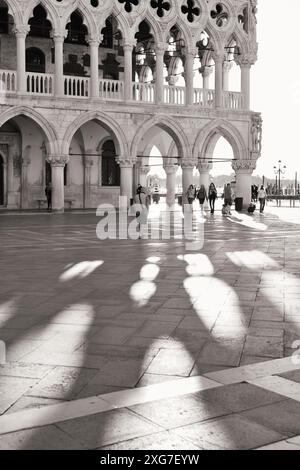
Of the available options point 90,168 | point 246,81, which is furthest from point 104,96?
point 246,81

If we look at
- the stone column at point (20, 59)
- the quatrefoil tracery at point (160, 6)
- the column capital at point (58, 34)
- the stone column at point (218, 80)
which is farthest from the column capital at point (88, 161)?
the quatrefoil tracery at point (160, 6)

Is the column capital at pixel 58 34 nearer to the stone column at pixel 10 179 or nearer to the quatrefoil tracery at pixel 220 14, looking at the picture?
the stone column at pixel 10 179

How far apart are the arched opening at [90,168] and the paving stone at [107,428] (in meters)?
26.9

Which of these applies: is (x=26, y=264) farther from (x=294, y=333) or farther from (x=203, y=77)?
(x=203, y=77)

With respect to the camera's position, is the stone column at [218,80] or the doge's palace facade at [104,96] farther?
the stone column at [218,80]

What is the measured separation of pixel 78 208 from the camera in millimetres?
30219

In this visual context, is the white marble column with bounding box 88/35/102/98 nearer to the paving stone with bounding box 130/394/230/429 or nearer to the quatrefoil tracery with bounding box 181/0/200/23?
the quatrefoil tracery with bounding box 181/0/200/23

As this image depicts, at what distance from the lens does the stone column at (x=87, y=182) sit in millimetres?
30344

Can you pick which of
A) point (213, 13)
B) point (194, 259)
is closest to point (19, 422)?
point (194, 259)

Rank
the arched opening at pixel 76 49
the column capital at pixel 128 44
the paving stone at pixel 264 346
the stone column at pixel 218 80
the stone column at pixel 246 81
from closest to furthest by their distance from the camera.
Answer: the paving stone at pixel 264 346 → the column capital at pixel 128 44 → the stone column at pixel 218 80 → the arched opening at pixel 76 49 → the stone column at pixel 246 81

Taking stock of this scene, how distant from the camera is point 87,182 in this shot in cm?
3045

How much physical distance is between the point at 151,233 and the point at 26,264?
6.90 metres

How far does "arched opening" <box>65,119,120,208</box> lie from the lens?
3025 cm

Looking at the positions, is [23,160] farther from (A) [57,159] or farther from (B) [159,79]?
(B) [159,79]
